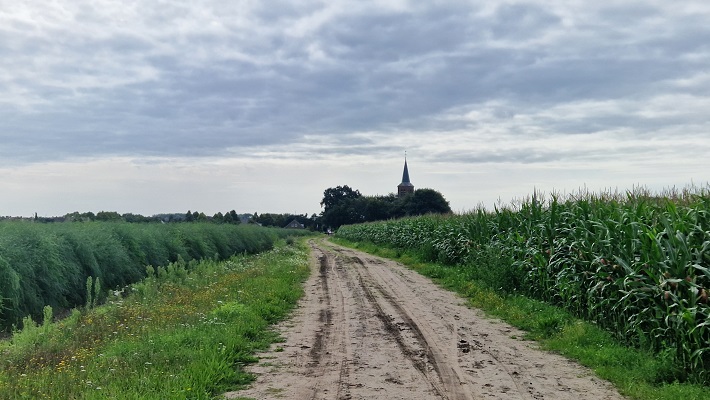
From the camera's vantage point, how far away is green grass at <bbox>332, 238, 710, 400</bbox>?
6.73 m

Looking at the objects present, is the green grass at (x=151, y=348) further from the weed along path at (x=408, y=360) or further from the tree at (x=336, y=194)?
the tree at (x=336, y=194)

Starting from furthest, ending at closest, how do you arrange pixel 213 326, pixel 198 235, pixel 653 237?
pixel 198 235, pixel 213 326, pixel 653 237

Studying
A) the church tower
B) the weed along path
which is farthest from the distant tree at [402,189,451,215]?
the weed along path

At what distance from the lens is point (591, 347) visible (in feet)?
29.3

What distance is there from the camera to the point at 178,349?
8297 millimetres

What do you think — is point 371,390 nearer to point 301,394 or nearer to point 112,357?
point 301,394

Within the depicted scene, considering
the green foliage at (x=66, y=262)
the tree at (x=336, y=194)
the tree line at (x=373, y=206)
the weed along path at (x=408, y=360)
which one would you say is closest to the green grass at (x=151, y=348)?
the weed along path at (x=408, y=360)

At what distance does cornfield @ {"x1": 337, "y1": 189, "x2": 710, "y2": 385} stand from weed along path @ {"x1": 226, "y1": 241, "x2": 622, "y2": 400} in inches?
54.1

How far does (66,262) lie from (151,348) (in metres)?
10.6

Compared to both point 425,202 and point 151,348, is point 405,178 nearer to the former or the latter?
point 425,202

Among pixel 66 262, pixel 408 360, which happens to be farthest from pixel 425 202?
pixel 408 360

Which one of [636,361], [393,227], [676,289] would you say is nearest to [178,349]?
[636,361]

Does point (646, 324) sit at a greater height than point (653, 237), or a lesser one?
lesser

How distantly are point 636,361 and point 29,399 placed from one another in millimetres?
8336
